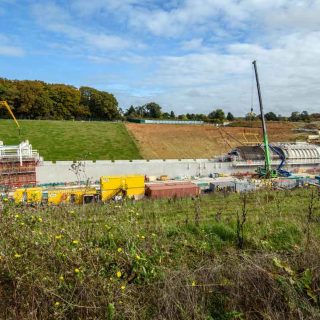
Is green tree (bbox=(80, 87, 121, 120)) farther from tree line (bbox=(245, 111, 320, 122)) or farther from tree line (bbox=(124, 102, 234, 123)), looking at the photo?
tree line (bbox=(245, 111, 320, 122))

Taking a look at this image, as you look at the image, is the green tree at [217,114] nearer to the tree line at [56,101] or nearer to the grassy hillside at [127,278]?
the tree line at [56,101]

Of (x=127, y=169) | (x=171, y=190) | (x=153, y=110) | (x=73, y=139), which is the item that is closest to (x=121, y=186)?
(x=171, y=190)

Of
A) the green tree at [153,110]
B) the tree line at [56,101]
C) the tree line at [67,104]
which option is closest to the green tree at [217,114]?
the tree line at [67,104]

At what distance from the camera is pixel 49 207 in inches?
238

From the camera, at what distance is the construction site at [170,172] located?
24344 mm

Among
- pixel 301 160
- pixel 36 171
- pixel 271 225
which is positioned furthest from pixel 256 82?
pixel 271 225

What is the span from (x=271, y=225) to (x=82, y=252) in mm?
3973

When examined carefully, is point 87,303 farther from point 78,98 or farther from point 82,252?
point 78,98

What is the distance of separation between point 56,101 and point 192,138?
130ft

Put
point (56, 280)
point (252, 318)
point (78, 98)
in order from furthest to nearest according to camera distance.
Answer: point (78, 98) → point (56, 280) → point (252, 318)

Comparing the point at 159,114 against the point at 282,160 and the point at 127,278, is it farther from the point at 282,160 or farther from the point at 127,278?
the point at 127,278

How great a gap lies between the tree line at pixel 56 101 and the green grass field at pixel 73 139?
1416cm

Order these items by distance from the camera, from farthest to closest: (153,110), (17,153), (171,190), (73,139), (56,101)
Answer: (153,110) < (56,101) < (73,139) < (17,153) < (171,190)

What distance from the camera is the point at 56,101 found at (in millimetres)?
82125
